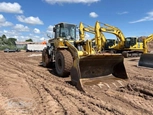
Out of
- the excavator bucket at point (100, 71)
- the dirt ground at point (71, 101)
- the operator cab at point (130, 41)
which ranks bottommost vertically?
the dirt ground at point (71, 101)

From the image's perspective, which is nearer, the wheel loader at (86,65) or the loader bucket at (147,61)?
the wheel loader at (86,65)

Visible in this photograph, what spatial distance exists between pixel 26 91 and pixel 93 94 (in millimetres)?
2060

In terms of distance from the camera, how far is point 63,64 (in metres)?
7.60

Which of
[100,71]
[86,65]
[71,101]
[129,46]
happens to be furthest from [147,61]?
[129,46]

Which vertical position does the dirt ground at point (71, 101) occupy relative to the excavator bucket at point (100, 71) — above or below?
below

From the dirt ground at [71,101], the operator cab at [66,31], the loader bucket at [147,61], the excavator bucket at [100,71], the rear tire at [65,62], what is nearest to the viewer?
the dirt ground at [71,101]

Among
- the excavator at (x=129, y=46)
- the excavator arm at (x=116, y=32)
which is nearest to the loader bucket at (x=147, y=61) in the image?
the excavator arm at (x=116, y=32)

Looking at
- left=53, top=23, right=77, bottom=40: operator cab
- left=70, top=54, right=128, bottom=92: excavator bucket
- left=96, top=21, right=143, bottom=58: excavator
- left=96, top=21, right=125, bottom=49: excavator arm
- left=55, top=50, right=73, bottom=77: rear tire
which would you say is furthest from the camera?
left=96, top=21, right=143, bottom=58: excavator

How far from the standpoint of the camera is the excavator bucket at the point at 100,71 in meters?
6.07

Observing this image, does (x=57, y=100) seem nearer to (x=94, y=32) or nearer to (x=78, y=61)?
(x=78, y=61)

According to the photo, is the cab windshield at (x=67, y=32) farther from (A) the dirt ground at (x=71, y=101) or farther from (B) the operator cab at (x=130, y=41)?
(B) the operator cab at (x=130, y=41)

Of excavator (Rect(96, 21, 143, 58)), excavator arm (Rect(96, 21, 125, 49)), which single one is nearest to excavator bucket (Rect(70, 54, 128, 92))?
excavator arm (Rect(96, 21, 125, 49))

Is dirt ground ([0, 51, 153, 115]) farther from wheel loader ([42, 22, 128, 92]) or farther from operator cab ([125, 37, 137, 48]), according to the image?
operator cab ([125, 37, 137, 48])

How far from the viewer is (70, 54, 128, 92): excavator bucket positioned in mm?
6075
